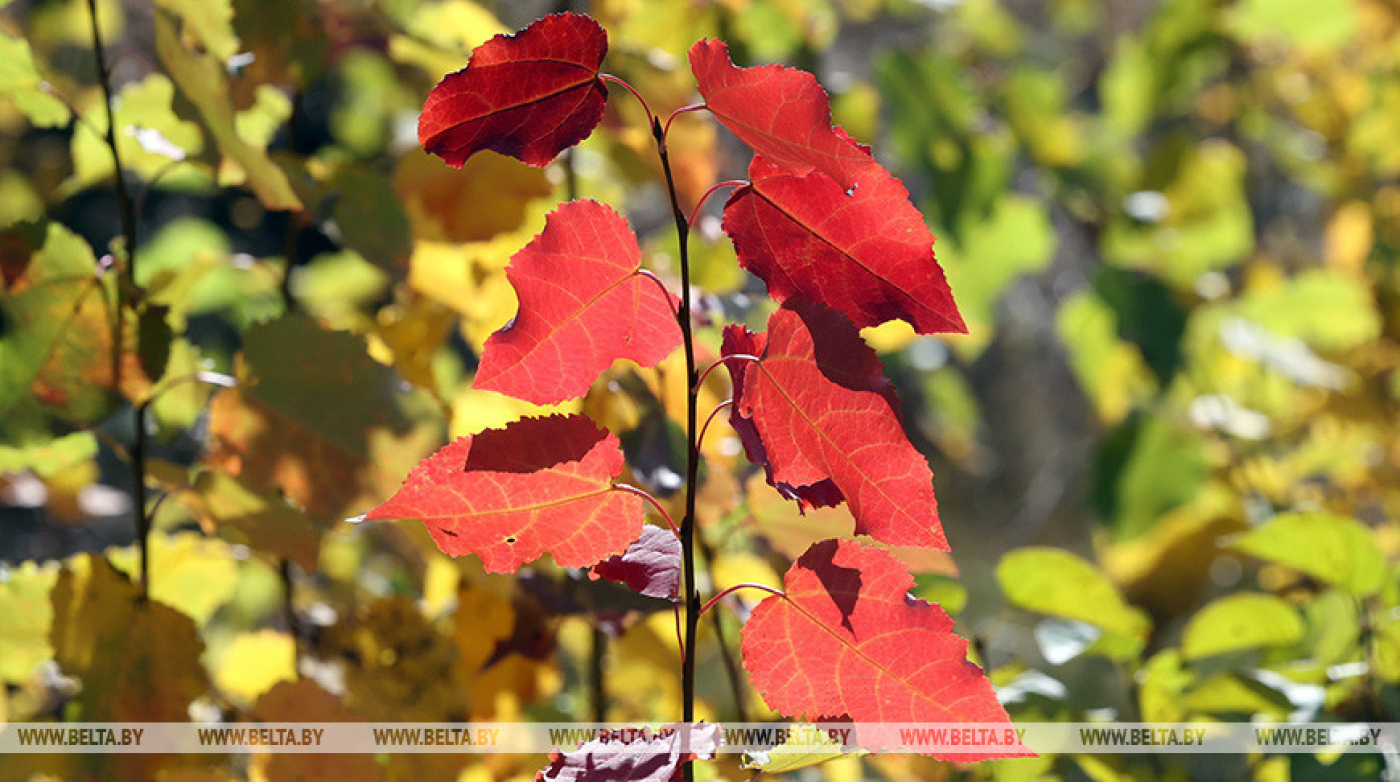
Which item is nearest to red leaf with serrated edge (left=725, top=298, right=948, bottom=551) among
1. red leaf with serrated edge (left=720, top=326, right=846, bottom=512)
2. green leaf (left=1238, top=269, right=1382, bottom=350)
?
red leaf with serrated edge (left=720, top=326, right=846, bottom=512)

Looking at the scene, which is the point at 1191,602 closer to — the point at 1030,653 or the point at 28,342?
the point at 1030,653

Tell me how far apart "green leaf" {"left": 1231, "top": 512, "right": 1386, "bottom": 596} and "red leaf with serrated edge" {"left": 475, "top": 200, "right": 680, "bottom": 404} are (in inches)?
16.0

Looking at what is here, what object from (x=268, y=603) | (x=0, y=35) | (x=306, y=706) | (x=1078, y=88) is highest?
(x=1078, y=88)

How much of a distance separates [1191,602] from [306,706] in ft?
3.83

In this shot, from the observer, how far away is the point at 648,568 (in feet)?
1.19

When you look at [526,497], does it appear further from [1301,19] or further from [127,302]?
[1301,19]

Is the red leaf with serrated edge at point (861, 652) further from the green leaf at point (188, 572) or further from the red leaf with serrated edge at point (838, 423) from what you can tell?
the green leaf at point (188, 572)

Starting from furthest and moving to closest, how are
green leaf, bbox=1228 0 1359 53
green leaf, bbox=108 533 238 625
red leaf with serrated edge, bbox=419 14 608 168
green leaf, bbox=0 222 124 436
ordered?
green leaf, bbox=1228 0 1359 53
green leaf, bbox=108 533 238 625
green leaf, bbox=0 222 124 436
red leaf with serrated edge, bbox=419 14 608 168

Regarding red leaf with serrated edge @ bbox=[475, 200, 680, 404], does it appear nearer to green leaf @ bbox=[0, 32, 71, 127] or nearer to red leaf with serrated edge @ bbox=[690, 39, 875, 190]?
red leaf with serrated edge @ bbox=[690, 39, 875, 190]

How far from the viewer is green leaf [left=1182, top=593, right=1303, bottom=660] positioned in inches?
25.0

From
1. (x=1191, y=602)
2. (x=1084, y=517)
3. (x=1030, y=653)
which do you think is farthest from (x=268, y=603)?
(x=1084, y=517)

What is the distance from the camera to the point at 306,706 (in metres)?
0.49

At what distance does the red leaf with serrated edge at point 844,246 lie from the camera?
1.08 ft

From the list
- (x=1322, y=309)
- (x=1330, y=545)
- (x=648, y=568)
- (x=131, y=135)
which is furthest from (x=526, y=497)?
(x=1322, y=309)
